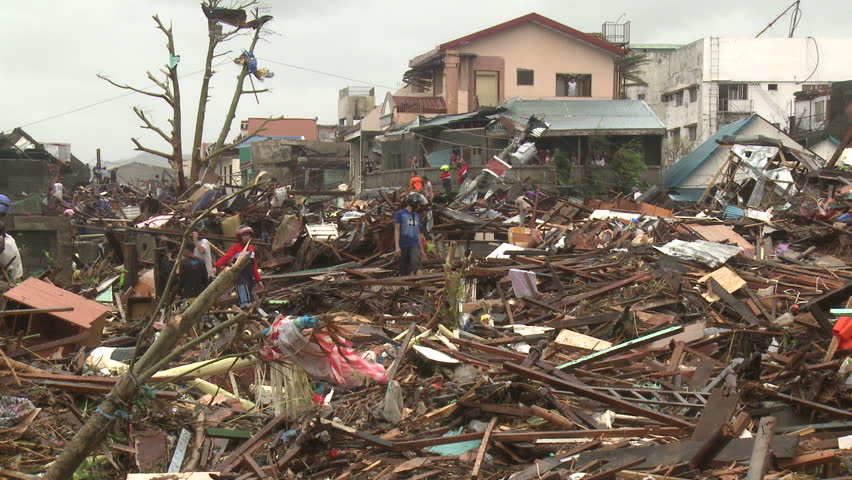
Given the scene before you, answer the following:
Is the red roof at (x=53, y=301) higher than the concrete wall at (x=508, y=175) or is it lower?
lower

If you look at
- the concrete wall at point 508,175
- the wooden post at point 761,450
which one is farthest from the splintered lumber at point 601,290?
the concrete wall at point 508,175

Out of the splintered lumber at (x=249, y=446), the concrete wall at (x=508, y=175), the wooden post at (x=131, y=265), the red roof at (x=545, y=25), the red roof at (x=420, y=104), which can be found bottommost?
the splintered lumber at (x=249, y=446)

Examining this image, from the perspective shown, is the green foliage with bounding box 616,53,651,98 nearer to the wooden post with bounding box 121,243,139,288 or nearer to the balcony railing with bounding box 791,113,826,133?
the balcony railing with bounding box 791,113,826,133

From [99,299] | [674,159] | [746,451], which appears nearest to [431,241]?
[99,299]

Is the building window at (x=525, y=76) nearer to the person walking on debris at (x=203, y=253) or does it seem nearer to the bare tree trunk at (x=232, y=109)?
the bare tree trunk at (x=232, y=109)

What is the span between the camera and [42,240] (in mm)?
12922

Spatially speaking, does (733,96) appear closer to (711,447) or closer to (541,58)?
(541,58)

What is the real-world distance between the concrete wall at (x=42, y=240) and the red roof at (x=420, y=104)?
25.8m

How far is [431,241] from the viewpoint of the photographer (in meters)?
16.0

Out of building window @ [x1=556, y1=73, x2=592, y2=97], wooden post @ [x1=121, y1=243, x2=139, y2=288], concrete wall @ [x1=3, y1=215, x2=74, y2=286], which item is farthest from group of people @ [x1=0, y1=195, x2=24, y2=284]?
building window @ [x1=556, y1=73, x2=592, y2=97]

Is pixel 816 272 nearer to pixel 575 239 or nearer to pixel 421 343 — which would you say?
pixel 575 239

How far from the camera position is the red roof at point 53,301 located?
716 centimetres

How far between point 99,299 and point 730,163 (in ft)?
62.9

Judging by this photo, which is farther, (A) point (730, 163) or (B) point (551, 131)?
(B) point (551, 131)
